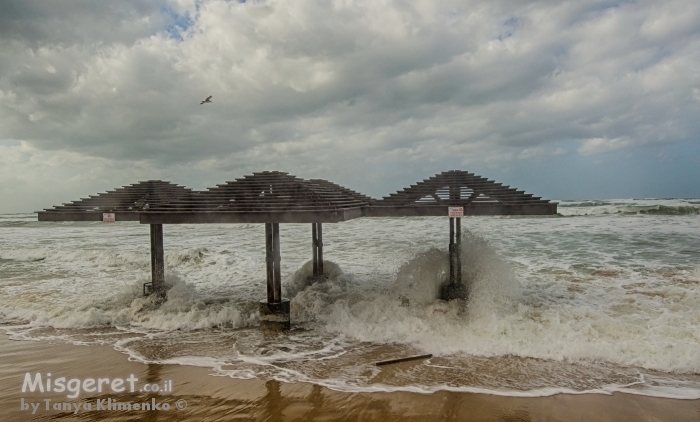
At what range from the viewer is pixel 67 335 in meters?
8.12

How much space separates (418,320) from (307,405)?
3582mm


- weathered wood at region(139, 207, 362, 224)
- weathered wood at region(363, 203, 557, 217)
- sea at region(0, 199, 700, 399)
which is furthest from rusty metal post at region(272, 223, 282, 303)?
weathered wood at region(363, 203, 557, 217)

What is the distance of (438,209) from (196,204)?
5024 mm

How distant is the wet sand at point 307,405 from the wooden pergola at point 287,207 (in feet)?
8.63

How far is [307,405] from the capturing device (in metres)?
4.97

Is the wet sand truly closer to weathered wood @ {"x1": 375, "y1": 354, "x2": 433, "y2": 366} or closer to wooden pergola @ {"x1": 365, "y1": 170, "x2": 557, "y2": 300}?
weathered wood @ {"x1": 375, "y1": 354, "x2": 433, "y2": 366}

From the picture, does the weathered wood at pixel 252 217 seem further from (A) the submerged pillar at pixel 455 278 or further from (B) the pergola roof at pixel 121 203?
(A) the submerged pillar at pixel 455 278

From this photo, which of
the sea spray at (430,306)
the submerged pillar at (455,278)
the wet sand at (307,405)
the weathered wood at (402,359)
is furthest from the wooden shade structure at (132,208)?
the submerged pillar at (455,278)

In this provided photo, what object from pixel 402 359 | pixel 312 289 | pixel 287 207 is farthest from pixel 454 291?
pixel 287 207

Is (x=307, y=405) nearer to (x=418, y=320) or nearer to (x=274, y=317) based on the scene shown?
(x=274, y=317)

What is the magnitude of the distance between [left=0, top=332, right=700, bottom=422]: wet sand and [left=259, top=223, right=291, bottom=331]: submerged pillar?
7.16 ft

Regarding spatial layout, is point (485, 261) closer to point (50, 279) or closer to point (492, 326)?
point (492, 326)

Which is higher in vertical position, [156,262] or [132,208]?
[132,208]

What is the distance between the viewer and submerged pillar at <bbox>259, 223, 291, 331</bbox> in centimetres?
794
